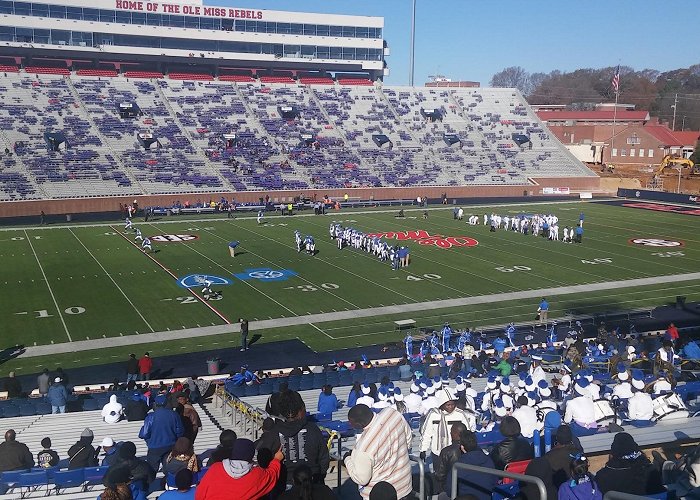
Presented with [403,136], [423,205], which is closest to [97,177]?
[423,205]

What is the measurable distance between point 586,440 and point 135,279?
70.2 feet

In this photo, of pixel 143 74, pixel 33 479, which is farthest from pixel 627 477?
pixel 143 74

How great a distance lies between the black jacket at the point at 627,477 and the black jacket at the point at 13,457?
622cm

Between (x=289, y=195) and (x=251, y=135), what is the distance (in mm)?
9058

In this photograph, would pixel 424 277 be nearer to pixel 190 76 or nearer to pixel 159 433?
pixel 159 433

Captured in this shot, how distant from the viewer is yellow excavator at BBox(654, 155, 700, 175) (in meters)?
61.2

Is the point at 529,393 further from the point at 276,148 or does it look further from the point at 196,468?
the point at 276,148

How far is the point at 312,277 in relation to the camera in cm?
2730

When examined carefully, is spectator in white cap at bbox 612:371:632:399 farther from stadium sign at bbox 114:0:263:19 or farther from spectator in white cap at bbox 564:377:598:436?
stadium sign at bbox 114:0:263:19

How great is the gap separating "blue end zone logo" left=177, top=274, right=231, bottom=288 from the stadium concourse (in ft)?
25.6

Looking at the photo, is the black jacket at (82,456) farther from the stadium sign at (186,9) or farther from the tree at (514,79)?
the tree at (514,79)

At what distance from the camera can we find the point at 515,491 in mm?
6094

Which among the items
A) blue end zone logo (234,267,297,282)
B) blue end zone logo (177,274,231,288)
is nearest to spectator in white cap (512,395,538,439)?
blue end zone logo (177,274,231,288)

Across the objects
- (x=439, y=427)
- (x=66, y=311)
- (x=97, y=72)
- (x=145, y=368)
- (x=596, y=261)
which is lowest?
(x=66, y=311)
